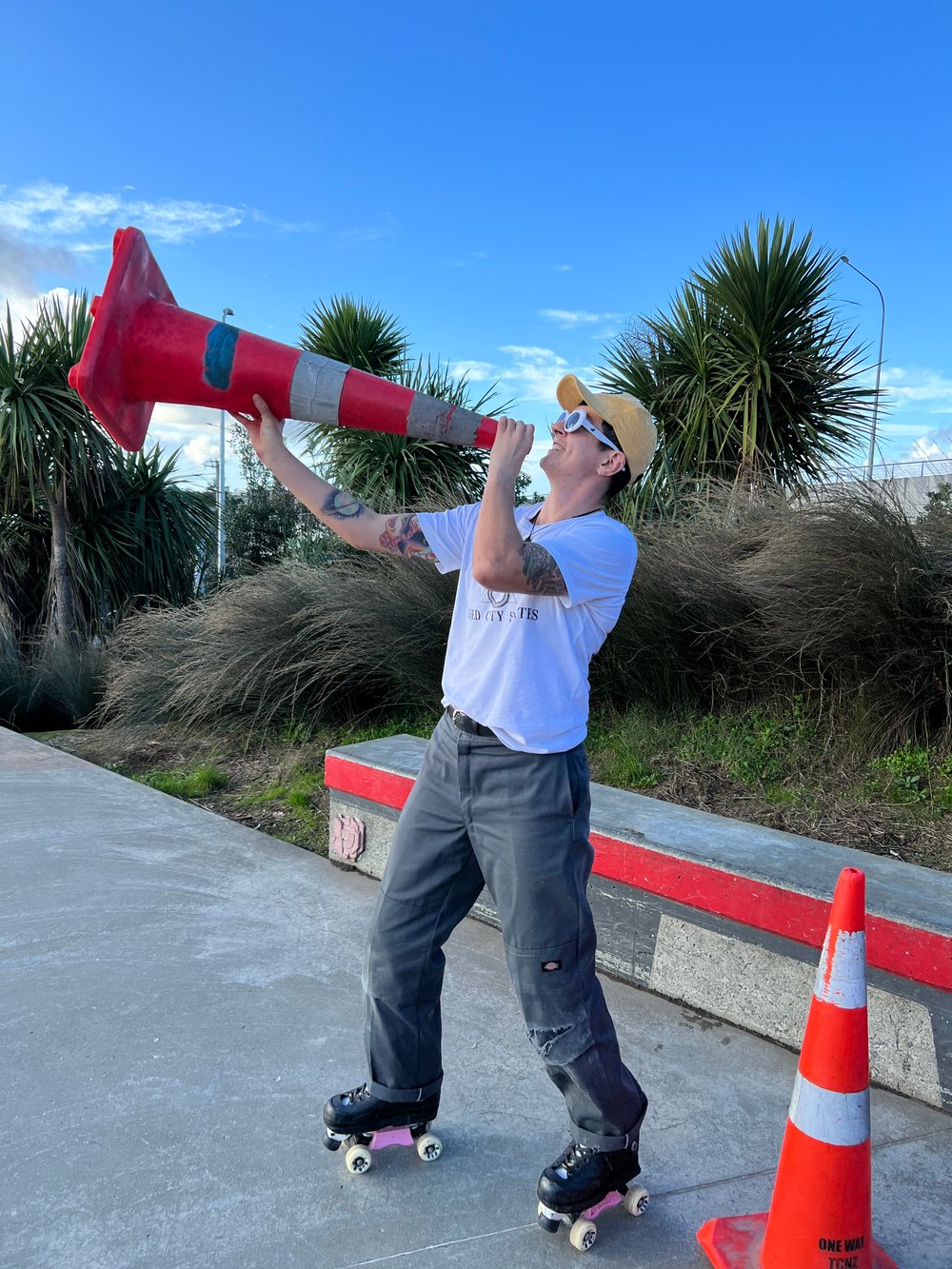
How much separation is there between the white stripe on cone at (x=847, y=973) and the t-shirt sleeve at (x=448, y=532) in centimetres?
124

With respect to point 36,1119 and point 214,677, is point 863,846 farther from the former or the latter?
point 214,677

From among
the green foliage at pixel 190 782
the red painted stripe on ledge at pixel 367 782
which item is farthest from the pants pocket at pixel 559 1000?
the green foliage at pixel 190 782

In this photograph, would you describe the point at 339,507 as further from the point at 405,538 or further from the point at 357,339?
the point at 357,339

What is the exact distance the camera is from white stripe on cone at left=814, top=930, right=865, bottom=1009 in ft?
6.51

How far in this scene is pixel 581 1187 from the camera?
2.06m

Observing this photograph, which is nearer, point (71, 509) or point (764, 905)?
point (764, 905)

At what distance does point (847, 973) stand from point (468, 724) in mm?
968

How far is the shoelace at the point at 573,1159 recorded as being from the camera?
2086 mm

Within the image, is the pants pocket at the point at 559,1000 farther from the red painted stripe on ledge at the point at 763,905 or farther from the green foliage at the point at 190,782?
the green foliage at the point at 190,782

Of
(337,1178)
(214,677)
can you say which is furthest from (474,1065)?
(214,677)

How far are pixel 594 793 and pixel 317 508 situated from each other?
1983mm

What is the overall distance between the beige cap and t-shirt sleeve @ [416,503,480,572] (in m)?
0.39

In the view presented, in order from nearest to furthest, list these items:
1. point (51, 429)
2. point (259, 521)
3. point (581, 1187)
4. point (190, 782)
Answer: point (581, 1187)
point (190, 782)
point (51, 429)
point (259, 521)

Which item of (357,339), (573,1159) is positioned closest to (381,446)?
(357,339)
